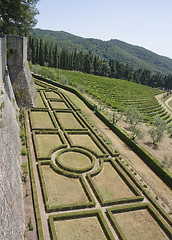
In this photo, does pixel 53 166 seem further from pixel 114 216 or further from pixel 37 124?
pixel 37 124

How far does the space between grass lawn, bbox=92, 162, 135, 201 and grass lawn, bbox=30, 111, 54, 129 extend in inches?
586

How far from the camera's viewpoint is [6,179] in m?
15.5

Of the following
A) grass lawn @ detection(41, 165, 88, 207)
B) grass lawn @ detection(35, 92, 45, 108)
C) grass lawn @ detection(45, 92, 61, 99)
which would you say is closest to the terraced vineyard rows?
grass lawn @ detection(41, 165, 88, 207)

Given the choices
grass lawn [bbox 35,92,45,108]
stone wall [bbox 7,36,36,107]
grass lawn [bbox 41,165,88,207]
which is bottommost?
grass lawn [bbox 41,165,88,207]

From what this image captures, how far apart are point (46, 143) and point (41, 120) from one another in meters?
7.94

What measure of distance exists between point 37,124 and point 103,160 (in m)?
14.8

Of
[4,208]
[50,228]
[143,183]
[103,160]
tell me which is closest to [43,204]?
[50,228]

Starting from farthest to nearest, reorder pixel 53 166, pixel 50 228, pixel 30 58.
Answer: pixel 30 58, pixel 53 166, pixel 50 228

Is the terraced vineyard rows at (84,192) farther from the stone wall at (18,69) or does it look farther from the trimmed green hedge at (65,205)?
the stone wall at (18,69)

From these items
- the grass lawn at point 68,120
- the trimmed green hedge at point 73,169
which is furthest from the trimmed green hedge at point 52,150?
the grass lawn at point 68,120

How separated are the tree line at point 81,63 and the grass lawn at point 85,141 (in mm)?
83362

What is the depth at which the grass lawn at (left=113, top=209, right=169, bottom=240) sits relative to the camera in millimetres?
18828

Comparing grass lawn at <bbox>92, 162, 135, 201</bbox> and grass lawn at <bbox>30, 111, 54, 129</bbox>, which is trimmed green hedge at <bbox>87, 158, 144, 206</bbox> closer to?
grass lawn at <bbox>92, 162, 135, 201</bbox>

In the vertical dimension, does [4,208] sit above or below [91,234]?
above
